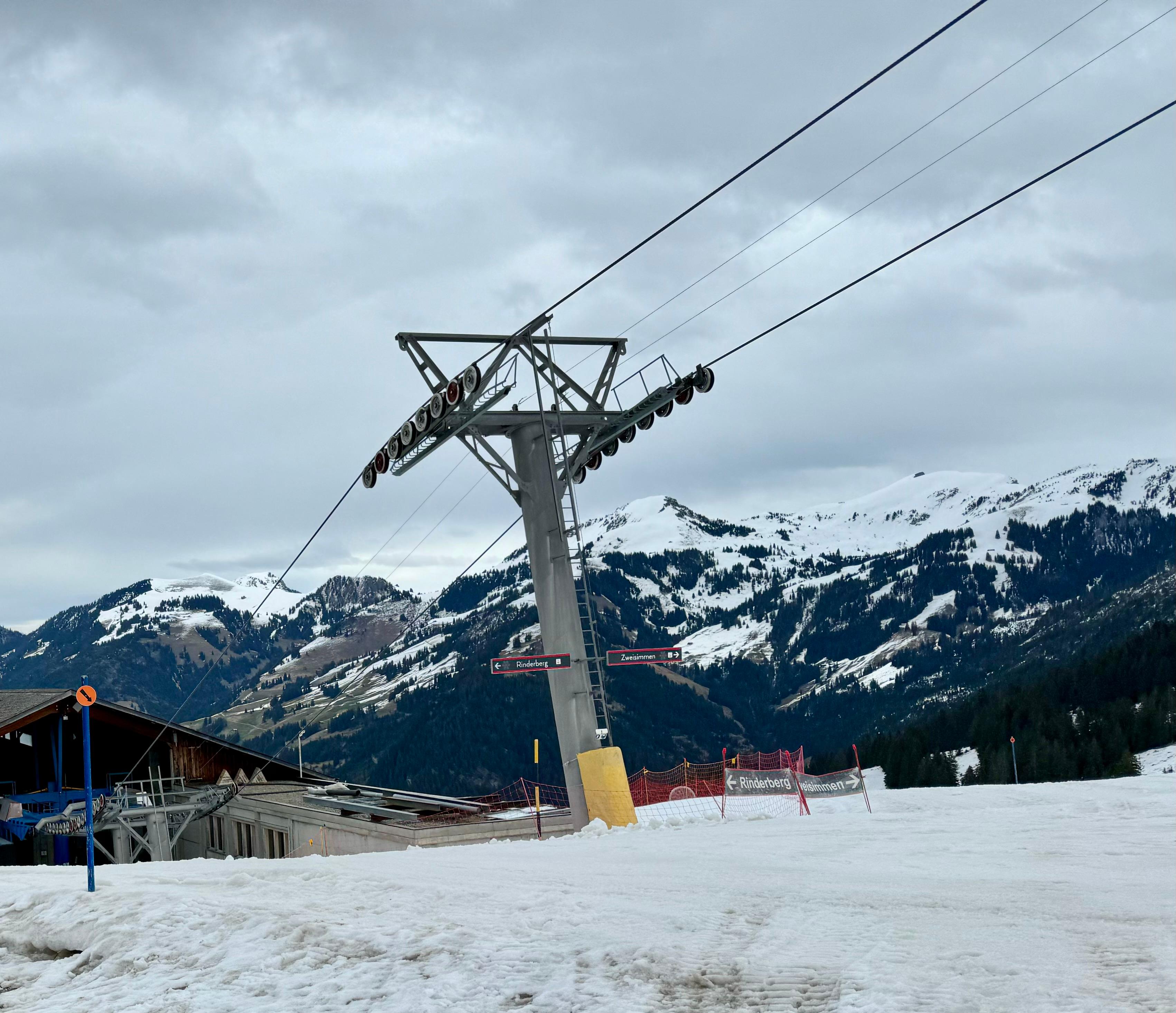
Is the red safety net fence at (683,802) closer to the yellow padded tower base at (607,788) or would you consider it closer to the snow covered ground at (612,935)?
the yellow padded tower base at (607,788)

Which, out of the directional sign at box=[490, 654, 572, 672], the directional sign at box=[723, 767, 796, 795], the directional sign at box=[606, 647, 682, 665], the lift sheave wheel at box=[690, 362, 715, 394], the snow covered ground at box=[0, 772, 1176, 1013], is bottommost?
the snow covered ground at box=[0, 772, 1176, 1013]

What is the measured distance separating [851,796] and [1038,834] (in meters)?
10.3

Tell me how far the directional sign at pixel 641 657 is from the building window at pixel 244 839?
1058 inches

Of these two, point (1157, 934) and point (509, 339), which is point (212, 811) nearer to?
point (509, 339)

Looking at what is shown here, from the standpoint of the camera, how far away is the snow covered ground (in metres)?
8.46

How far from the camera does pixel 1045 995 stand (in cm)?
796

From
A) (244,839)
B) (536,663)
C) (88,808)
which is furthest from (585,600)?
(244,839)

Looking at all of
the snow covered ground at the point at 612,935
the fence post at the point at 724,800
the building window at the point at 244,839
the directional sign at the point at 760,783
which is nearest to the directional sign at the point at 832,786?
the directional sign at the point at 760,783

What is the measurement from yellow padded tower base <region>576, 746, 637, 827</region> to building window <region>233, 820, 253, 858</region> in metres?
26.1

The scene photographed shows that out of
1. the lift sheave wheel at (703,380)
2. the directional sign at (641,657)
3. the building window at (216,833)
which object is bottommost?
the building window at (216,833)

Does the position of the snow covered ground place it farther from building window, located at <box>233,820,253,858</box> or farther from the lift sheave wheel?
building window, located at <box>233,820,253,858</box>

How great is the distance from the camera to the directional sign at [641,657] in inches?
955

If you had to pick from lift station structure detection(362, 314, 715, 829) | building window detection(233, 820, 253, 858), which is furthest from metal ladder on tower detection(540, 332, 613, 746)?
building window detection(233, 820, 253, 858)

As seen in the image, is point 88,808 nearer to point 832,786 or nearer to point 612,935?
point 612,935
